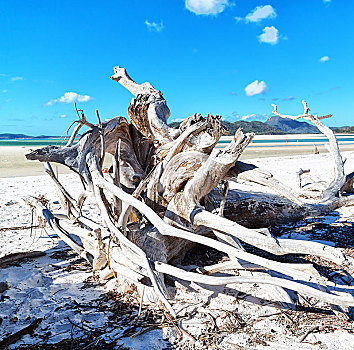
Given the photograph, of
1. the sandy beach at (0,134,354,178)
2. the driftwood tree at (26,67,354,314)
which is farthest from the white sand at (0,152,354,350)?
the sandy beach at (0,134,354,178)

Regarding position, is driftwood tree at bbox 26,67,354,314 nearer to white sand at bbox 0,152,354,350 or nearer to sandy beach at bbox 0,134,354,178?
white sand at bbox 0,152,354,350

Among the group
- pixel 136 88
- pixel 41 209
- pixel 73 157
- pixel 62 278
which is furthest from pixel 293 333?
pixel 136 88

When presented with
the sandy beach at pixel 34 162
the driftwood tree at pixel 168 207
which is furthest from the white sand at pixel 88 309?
the sandy beach at pixel 34 162

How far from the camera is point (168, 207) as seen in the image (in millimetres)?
3080

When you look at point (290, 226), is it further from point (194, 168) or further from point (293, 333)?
point (293, 333)

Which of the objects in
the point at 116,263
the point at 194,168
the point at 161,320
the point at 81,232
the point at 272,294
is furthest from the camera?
the point at 81,232

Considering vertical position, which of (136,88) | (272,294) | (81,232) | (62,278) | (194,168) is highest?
(136,88)

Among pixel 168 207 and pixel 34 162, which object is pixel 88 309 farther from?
pixel 34 162

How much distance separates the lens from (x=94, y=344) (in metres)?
2.10

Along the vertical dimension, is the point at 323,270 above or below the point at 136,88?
below

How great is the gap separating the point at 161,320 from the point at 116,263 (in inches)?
31.3

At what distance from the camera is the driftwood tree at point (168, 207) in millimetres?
2376

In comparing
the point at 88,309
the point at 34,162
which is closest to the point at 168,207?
the point at 88,309

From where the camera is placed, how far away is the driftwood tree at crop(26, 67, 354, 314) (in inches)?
93.5
